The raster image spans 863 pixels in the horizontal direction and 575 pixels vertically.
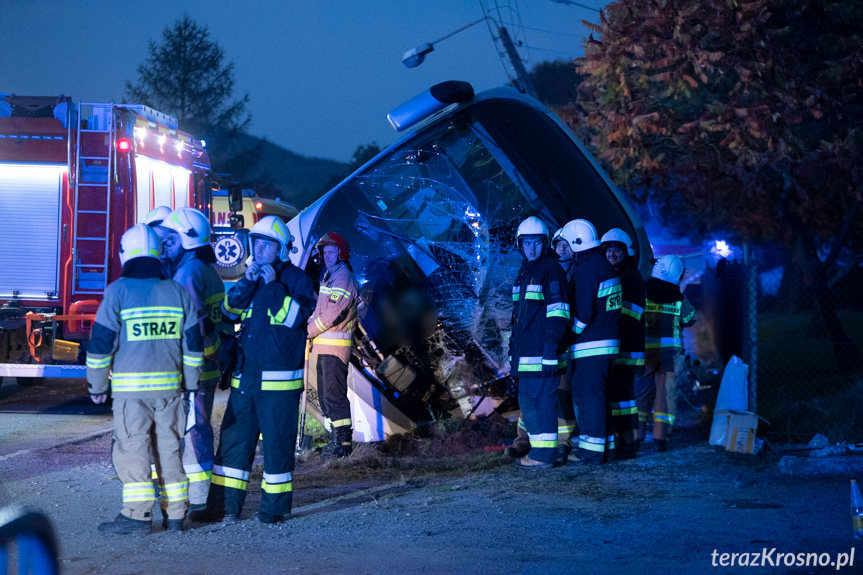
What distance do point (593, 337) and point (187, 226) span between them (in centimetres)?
321

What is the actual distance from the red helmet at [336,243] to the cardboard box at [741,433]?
348cm

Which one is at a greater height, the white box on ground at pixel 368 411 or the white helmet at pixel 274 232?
the white helmet at pixel 274 232

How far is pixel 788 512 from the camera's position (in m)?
Result: 5.34

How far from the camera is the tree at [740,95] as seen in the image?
9.41 meters

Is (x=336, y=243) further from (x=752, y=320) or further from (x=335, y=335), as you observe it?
(x=752, y=320)

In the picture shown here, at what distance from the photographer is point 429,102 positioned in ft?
23.3

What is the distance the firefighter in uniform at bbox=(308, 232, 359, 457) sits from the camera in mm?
6883

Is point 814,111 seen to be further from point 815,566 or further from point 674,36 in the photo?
point 815,566

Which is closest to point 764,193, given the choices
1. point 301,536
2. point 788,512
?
point 788,512

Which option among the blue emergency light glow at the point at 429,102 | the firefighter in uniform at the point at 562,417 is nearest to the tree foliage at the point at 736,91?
the firefighter in uniform at the point at 562,417

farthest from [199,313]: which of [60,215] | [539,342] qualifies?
[60,215]

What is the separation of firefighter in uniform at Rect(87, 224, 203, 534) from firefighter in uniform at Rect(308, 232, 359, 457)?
1993mm

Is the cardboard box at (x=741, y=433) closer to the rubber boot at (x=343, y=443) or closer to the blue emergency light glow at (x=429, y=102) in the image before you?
the rubber boot at (x=343, y=443)

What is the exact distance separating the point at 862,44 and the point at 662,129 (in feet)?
7.32
